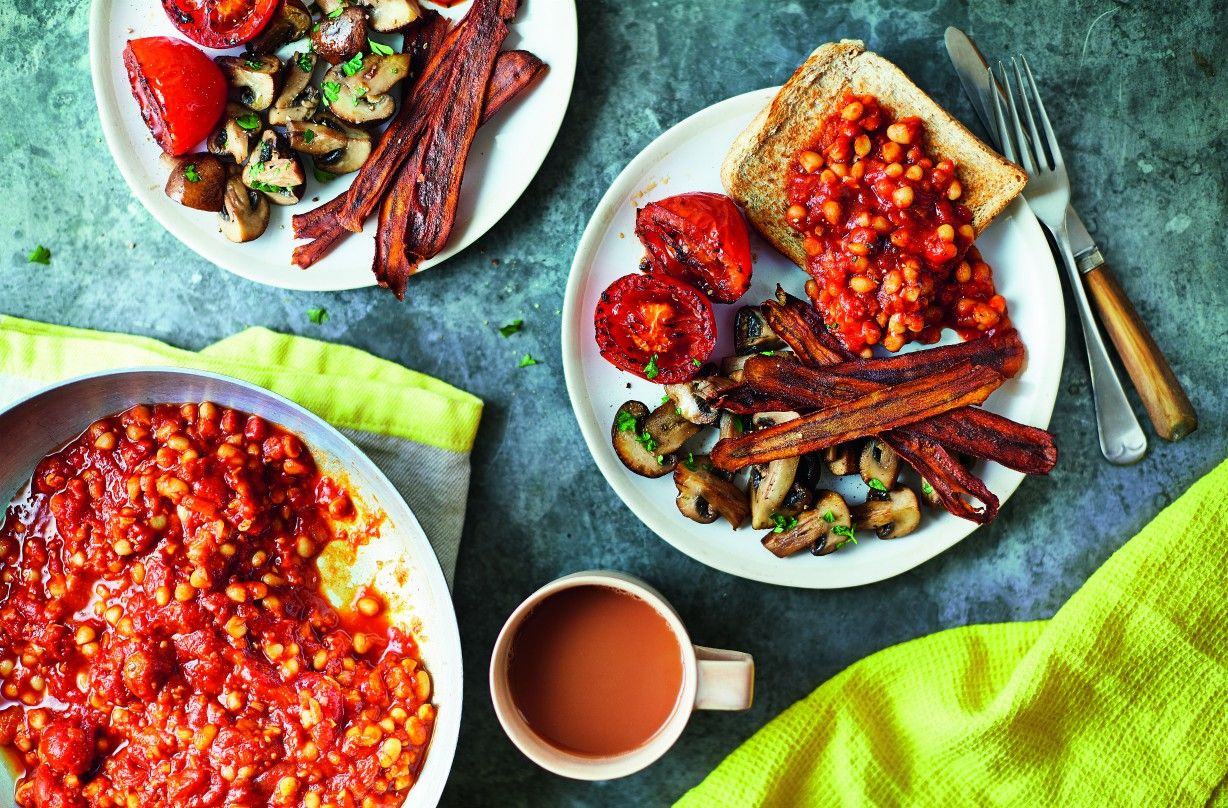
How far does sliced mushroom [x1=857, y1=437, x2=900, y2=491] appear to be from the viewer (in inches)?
121

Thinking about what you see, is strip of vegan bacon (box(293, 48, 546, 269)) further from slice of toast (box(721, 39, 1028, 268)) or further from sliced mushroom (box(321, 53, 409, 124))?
slice of toast (box(721, 39, 1028, 268))

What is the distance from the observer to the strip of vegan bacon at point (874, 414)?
2934 mm

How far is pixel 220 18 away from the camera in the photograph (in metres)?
3.08

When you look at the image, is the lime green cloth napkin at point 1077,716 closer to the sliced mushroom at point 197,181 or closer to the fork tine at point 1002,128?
the fork tine at point 1002,128

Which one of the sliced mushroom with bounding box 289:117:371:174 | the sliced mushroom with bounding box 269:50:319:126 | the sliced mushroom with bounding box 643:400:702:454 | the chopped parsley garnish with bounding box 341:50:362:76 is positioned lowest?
the sliced mushroom with bounding box 643:400:702:454

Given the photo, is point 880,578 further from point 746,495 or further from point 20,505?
point 20,505

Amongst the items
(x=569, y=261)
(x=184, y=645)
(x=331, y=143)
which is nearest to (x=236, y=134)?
(x=331, y=143)

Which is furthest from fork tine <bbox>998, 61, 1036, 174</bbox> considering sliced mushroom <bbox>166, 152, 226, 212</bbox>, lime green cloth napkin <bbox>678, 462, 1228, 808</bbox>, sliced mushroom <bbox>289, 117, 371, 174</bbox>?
sliced mushroom <bbox>166, 152, 226, 212</bbox>

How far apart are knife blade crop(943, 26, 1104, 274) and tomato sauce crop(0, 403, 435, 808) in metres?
2.66

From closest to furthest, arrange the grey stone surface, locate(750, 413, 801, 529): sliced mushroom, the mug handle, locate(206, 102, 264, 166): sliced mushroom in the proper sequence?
1. the mug handle
2. locate(750, 413, 801, 529): sliced mushroom
3. locate(206, 102, 264, 166): sliced mushroom
4. the grey stone surface

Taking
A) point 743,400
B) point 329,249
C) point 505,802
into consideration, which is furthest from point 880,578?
point 329,249

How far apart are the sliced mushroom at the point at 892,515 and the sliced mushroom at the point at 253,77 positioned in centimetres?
254

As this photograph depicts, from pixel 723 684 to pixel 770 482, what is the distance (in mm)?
707

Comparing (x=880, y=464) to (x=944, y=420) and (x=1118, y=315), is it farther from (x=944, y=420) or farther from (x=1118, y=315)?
(x=1118, y=315)
